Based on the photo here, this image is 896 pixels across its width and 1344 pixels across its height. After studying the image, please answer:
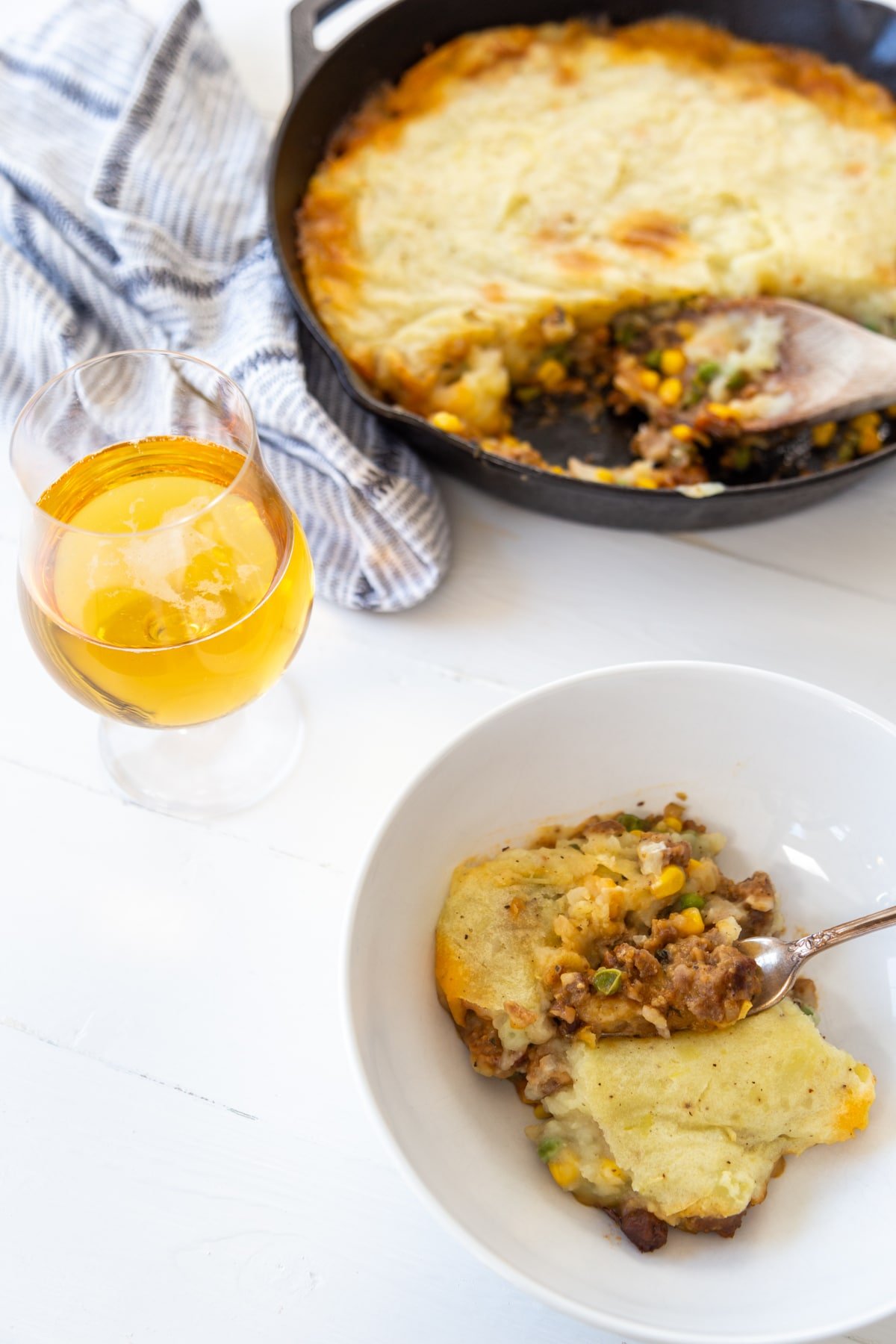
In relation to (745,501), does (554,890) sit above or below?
below

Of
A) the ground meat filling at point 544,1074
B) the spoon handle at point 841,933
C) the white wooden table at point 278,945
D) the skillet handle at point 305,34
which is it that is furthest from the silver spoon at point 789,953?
the skillet handle at point 305,34

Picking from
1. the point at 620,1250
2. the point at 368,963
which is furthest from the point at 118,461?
the point at 620,1250

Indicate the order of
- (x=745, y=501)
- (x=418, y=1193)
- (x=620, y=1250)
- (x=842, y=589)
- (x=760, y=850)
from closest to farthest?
(x=418, y=1193) < (x=620, y=1250) < (x=760, y=850) < (x=745, y=501) < (x=842, y=589)

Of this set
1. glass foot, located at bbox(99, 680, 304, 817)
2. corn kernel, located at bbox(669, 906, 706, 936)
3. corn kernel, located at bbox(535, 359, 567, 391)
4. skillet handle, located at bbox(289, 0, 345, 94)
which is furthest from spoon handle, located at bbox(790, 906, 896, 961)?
skillet handle, located at bbox(289, 0, 345, 94)

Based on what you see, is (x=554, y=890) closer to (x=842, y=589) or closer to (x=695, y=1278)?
(x=695, y=1278)

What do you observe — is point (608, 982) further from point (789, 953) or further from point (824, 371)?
point (824, 371)

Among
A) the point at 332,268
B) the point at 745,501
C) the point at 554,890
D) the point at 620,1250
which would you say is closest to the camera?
the point at 620,1250
